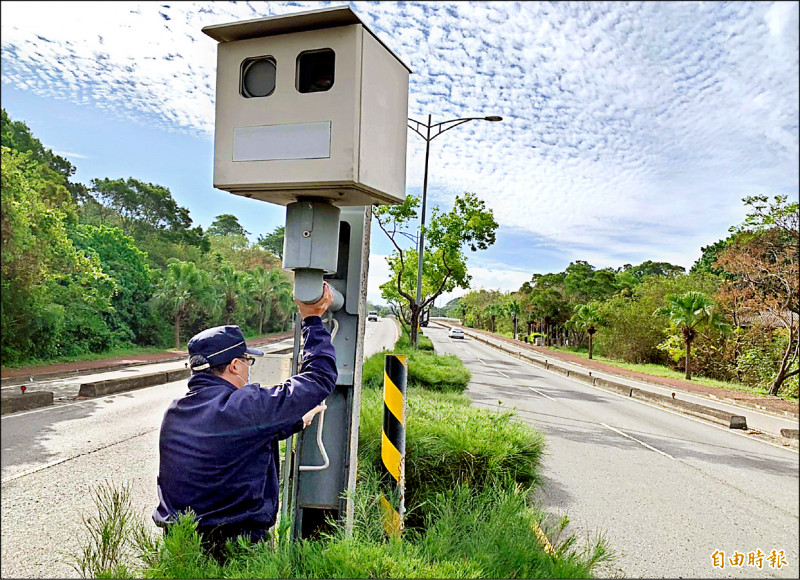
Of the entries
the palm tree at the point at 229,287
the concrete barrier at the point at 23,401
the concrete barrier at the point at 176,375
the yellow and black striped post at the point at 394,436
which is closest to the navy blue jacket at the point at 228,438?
the concrete barrier at the point at 23,401

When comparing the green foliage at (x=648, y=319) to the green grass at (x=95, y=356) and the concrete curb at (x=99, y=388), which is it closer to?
the concrete curb at (x=99, y=388)

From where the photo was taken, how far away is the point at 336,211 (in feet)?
4.46

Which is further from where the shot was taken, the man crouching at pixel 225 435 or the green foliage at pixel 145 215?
the green foliage at pixel 145 215

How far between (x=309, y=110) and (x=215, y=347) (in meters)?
0.62

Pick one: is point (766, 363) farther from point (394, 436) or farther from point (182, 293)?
point (182, 293)

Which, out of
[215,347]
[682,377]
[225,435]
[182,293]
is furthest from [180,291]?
[682,377]

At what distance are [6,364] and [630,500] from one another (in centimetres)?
→ 266

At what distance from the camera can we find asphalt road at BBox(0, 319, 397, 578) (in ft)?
4.81

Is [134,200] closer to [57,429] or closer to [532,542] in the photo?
[57,429]

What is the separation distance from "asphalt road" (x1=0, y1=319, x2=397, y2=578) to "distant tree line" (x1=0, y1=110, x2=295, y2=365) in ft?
0.74

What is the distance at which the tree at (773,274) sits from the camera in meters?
0.74

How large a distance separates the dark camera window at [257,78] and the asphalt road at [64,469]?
0.76 m

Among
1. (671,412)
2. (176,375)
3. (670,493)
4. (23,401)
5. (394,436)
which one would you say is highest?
(23,401)

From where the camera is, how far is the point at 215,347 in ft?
4.65
